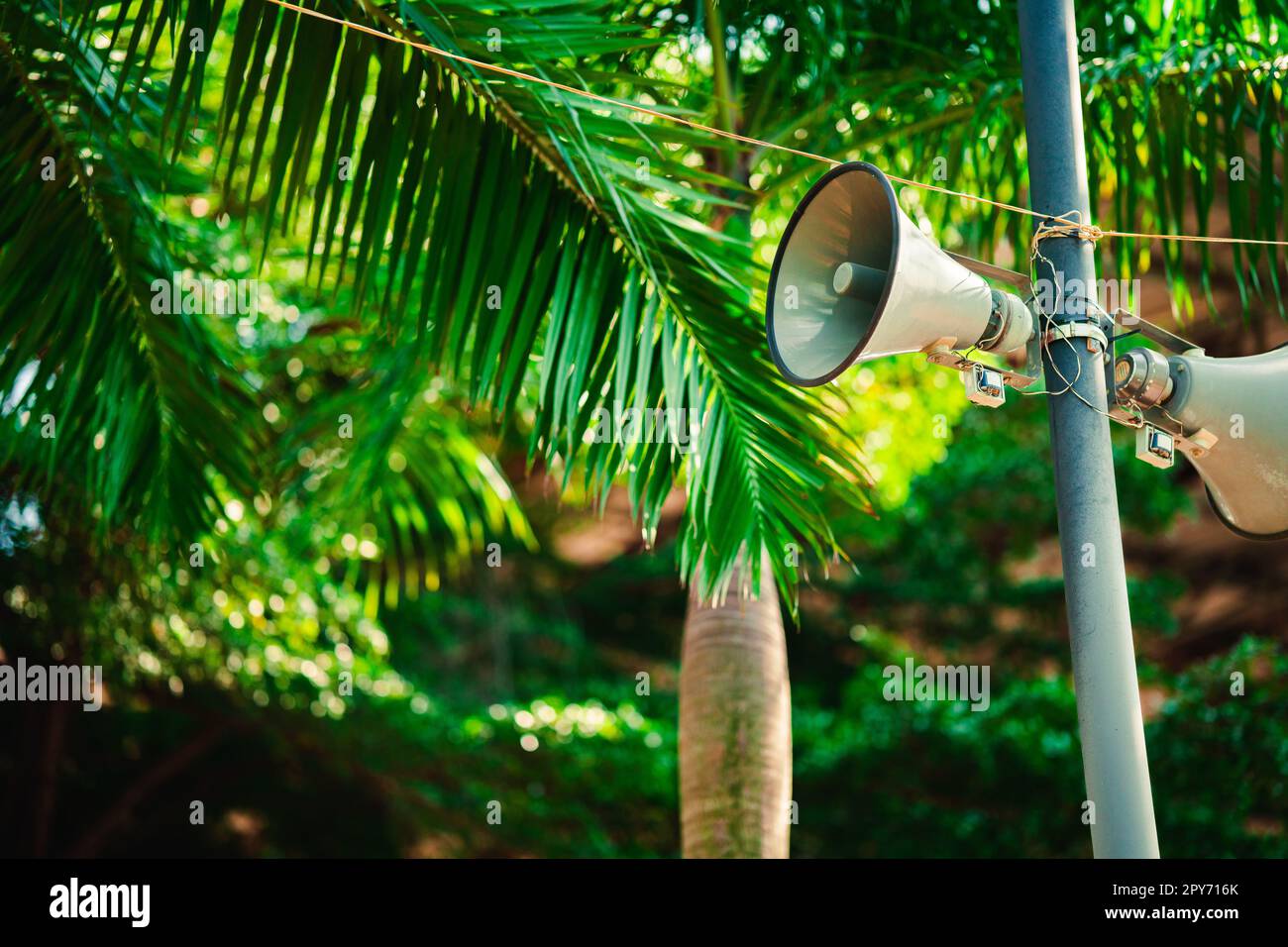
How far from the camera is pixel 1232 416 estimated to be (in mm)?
3113

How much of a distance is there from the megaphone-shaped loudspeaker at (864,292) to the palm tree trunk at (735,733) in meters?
1.90

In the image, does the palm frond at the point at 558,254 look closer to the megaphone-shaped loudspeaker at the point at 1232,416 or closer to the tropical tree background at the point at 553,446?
the tropical tree background at the point at 553,446

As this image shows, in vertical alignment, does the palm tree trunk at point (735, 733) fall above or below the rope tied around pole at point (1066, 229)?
below

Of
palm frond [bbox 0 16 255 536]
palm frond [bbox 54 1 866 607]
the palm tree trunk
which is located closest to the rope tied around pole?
palm frond [bbox 54 1 866 607]

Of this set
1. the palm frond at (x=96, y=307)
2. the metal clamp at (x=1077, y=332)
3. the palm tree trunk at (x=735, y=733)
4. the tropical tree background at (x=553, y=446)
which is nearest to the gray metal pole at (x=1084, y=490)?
the metal clamp at (x=1077, y=332)

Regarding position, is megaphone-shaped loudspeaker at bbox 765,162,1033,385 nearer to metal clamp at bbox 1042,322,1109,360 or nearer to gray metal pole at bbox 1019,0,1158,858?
metal clamp at bbox 1042,322,1109,360

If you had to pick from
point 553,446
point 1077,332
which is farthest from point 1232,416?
point 553,446

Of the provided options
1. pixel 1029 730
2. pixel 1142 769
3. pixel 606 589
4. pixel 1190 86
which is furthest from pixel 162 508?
pixel 606 589

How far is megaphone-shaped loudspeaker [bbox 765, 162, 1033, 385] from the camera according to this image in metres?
2.69

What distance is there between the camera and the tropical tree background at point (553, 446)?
3.74m

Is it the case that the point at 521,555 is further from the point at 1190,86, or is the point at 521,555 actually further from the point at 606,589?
the point at 1190,86

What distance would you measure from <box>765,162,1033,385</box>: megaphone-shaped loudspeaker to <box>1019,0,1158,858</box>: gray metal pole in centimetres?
18

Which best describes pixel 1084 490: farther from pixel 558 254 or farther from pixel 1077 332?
pixel 558 254
